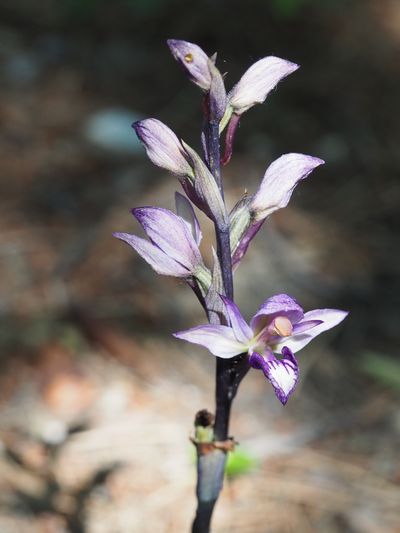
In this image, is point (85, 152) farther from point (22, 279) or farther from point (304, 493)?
point (304, 493)

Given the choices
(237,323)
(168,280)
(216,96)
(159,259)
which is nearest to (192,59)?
(216,96)

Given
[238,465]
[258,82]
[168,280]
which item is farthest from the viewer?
[168,280]

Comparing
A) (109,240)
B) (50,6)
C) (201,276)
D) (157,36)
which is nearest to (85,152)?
(109,240)

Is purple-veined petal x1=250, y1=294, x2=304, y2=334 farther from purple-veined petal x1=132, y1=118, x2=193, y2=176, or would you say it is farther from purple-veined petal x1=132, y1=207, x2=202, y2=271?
purple-veined petal x1=132, y1=118, x2=193, y2=176

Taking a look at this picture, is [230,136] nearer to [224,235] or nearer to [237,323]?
[224,235]

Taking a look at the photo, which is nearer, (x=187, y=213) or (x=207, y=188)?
(x=207, y=188)

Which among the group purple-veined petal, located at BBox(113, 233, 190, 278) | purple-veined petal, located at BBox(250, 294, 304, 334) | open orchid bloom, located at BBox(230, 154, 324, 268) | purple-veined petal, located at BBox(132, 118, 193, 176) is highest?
purple-veined petal, located at BBox(132, 118, 193, 176)

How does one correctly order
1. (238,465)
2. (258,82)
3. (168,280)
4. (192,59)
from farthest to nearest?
(168,280), (238,465), (258,82), (192,59)

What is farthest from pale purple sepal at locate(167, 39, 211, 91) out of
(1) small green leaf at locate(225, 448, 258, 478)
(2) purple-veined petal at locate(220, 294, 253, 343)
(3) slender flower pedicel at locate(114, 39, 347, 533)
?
(1) small green leaf at locate(225, 448, 258, 478)
